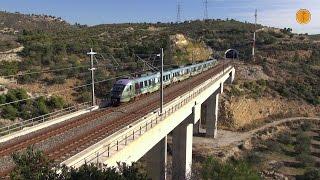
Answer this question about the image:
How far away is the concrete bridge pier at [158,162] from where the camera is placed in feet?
141

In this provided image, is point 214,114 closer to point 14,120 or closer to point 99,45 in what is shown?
point 14,120

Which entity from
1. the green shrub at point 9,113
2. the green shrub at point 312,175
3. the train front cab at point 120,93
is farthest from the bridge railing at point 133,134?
the green shrub at point 9,113

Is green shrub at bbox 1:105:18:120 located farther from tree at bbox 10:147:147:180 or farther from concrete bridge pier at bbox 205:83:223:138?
tree at bbox 10:147:147:180

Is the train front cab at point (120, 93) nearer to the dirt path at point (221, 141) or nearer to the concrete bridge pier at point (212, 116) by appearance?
the dirt path at point (221, 141)

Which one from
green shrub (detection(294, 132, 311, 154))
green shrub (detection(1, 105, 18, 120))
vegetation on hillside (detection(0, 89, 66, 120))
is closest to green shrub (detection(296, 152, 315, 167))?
green shrub (detection(294, 132, 311, 154))

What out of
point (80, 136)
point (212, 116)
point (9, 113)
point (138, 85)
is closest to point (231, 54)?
point (212, 116)

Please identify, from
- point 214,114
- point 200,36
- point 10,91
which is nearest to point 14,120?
point 10,91

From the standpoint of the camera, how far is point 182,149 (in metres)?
47.5

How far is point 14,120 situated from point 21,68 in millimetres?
26240

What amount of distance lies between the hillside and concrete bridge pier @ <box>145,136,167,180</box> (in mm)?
26124

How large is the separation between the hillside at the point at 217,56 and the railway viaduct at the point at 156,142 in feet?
79.2

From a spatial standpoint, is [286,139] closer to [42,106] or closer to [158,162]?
[158,162]

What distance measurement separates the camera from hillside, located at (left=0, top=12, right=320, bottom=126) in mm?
78912

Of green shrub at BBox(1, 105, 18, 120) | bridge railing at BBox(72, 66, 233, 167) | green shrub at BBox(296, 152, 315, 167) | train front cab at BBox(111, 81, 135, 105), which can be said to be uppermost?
train front cab at BBox(111, 81, 135, 105)
